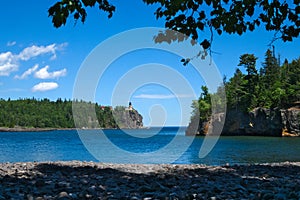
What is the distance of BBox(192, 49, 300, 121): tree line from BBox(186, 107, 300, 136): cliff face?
2688 millimetres

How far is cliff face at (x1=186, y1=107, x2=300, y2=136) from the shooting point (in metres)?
95.3

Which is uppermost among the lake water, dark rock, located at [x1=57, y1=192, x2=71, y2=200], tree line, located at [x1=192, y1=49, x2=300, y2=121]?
tree line, located at [x1=192, y1=49, x2=300, y2=121]

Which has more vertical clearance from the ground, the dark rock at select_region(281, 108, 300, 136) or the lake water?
the dark rock at select_region(281, 108, 300, 136)

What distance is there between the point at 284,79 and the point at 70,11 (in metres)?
119

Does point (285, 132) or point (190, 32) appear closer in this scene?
point (190, 32)

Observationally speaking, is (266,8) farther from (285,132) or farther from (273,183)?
(285,132)

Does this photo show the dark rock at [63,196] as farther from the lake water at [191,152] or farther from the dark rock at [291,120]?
the dark rock at [291,120]

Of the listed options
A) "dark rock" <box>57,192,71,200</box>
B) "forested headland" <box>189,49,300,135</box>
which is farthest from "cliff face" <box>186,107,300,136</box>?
"dark rock" <box>57,192,71,200</box>

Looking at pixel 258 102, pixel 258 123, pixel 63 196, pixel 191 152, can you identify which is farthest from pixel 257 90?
pixel 63 196

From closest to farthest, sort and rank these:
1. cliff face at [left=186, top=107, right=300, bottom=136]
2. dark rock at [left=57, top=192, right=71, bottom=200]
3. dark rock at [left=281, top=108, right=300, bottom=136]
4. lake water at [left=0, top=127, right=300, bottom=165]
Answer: dark rock at [left=57, top=192, right=71, bottom=200] → lake water at [left=0, top=127, right=300, bottom=165] → dark rock at [left=281, top=108, right=300, bottom=136] → cliff face at [left=186, top=107, right=300, bottom=136]

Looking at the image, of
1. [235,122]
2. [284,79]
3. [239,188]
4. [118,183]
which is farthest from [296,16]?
[284,79]

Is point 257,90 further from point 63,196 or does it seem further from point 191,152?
point 63,196

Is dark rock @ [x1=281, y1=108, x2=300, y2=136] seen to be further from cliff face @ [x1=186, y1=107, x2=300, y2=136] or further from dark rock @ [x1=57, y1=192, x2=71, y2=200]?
dark rock @ [x1=57, y1=192, x2=71, y2=200]

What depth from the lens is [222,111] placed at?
11625 centimetres
